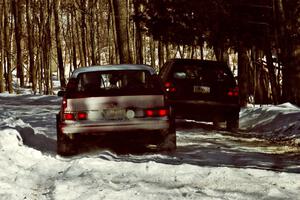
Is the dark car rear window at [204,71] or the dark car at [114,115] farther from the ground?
the dark car rear window at [204,71]

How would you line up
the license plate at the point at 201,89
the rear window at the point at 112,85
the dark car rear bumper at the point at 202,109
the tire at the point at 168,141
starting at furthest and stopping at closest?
the license plate at the point at 201,89 < the dark car rear bumper at the point at 202,109 < the tire at the point at 168,141 < the rear window at the point at 112,85

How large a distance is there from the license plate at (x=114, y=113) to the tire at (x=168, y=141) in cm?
74

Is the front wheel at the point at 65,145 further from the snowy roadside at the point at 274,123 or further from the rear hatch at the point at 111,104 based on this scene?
the snowy roadside at the point at 274,123

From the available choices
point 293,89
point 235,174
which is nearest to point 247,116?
point 293,89

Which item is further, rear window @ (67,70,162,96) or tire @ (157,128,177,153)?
tire @ (157,128,177,153)

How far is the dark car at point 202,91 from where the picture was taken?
1309 cm

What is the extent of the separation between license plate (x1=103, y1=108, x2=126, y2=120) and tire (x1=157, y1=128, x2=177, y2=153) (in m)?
0.74

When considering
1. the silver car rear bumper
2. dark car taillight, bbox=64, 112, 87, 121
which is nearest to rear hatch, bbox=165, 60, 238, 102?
the silver car rear bumper

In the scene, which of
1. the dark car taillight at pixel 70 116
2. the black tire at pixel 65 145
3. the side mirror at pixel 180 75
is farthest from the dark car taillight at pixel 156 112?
the side mirror at pixel 180 75

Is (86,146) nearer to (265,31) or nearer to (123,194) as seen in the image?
(123,194)

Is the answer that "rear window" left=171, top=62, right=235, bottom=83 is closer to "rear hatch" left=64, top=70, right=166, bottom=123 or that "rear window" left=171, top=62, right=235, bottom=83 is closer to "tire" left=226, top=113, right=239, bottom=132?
"tire" left=226, top=113, right=239, bottom=132

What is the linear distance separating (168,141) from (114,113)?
1.08 metres

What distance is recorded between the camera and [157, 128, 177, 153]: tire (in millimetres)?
8836

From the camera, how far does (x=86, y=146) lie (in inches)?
396
